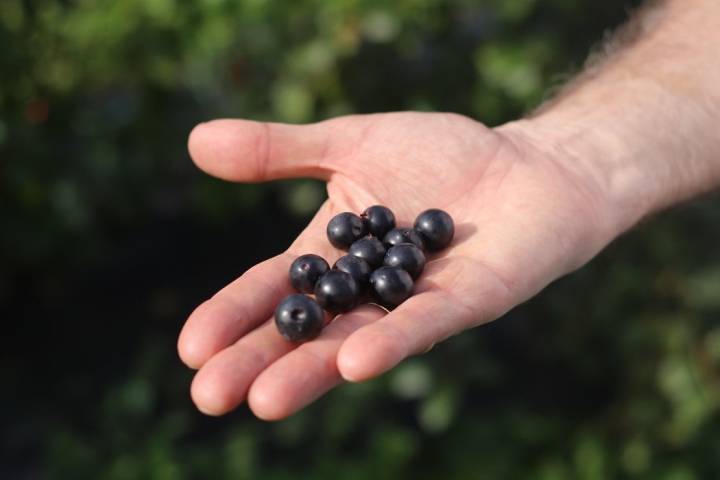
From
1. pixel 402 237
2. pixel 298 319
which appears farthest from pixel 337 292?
pixel 402 237

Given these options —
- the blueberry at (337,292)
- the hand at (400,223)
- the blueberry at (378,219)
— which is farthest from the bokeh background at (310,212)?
the blueberry at (337,292)

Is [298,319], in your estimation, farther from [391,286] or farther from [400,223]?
[400,223]

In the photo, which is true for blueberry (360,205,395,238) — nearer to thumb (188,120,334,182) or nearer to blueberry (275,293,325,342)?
thumb (188,120,334,182)

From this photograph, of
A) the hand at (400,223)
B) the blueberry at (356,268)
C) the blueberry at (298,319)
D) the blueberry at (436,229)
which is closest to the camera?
the hand at (400,223)

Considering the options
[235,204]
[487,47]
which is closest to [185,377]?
[235,204]

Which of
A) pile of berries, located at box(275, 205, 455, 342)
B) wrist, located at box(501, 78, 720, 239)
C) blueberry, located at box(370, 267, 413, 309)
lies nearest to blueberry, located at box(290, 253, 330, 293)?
pile of berries, located at box(275, 205, 455, 342)

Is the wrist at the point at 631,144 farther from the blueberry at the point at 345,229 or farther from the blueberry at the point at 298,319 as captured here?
the blueberry at the point at 298,319
